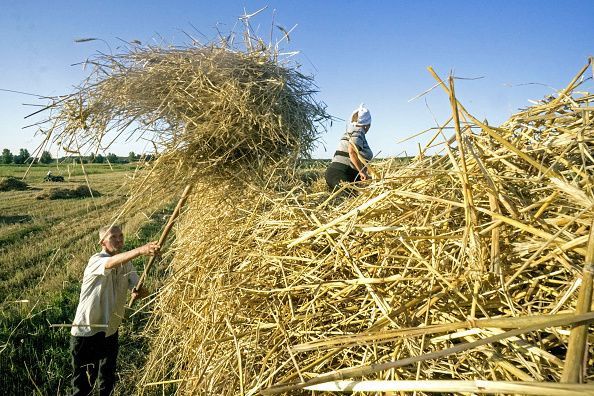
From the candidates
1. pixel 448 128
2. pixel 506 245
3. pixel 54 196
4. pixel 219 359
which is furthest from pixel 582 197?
pixel 54 196

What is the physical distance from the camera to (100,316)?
316 cm

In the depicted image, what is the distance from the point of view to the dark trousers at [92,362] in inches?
120

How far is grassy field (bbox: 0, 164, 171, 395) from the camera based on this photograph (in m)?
3.20

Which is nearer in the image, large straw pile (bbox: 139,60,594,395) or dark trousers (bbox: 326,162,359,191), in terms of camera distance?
large straw pile (bbox: 139,60,594,395)

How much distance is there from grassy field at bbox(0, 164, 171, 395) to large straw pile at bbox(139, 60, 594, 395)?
134 cm

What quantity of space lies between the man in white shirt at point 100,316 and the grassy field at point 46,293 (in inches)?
7.9

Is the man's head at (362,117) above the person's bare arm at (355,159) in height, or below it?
above

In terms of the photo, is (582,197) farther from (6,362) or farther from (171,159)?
(6,362)

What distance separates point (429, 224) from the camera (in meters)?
1.42

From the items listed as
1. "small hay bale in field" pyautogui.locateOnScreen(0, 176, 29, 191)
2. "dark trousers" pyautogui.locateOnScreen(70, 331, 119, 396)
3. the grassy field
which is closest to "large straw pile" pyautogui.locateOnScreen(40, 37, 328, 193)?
the grassy field

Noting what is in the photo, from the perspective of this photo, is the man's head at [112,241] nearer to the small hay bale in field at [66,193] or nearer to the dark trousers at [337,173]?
the dark trousers at [337,173]

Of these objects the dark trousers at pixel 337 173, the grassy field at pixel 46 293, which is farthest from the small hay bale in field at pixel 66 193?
the dark trousers at pixel 337 173

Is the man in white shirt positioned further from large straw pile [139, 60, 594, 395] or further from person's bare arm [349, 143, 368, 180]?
person's bare arm [349, 143, 368, 180]

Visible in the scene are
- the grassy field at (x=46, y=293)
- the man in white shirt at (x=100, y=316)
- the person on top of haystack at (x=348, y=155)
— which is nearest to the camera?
the man in white shirt at (x=100, y=316)
